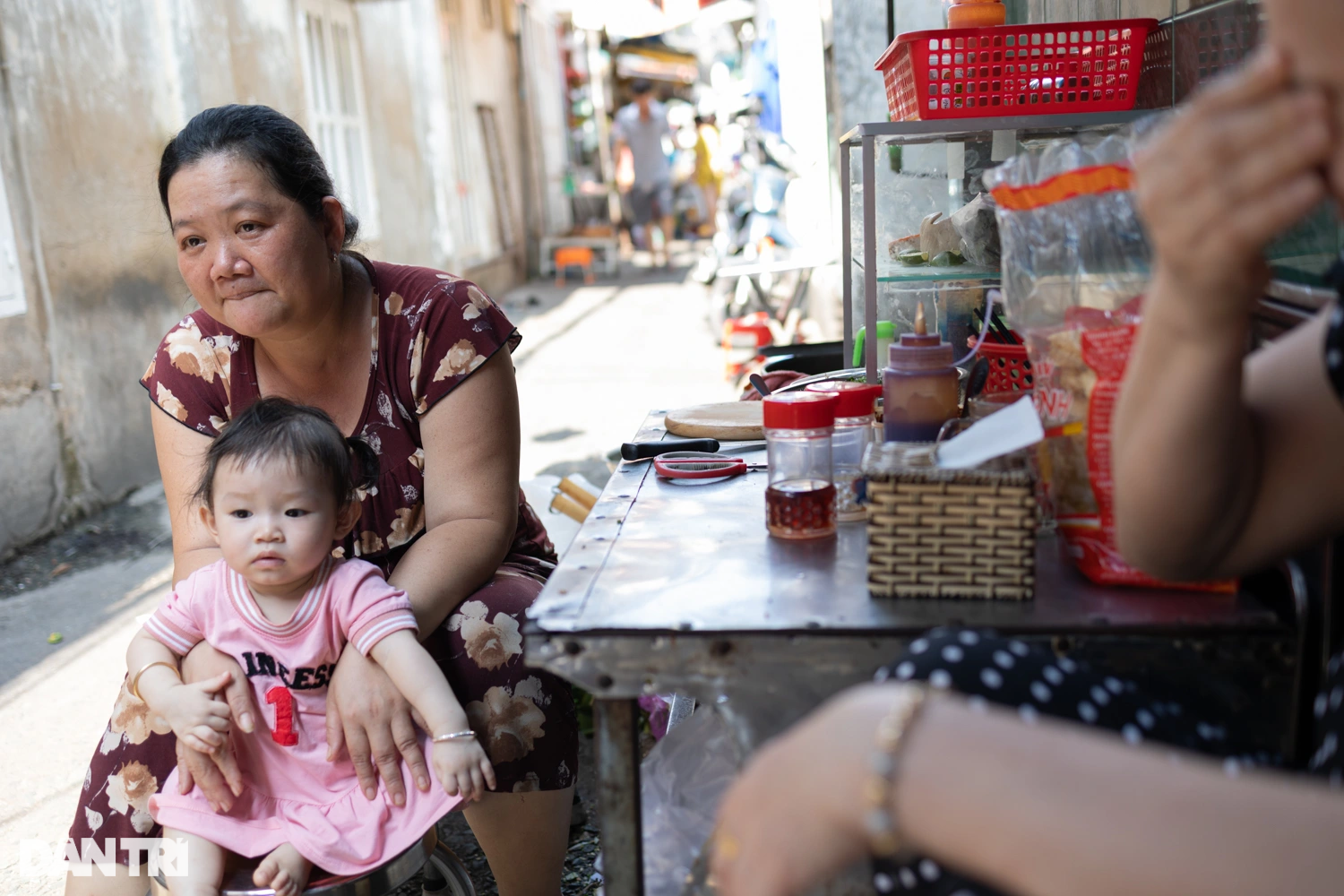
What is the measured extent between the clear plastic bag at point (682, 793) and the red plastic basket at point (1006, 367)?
0.78 m

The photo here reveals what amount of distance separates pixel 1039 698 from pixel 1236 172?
1.62 feet

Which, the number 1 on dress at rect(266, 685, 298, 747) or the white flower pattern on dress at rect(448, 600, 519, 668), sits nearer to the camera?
the number 1 on dress at rect(266, 685, 298, 747)

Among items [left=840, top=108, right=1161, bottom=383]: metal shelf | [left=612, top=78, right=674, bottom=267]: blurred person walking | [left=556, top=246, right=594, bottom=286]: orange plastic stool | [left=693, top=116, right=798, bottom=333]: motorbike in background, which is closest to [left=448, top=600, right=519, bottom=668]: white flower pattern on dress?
[left=840, top=108, right=1161, bottom=383]: metal shelf

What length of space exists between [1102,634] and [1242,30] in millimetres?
1107

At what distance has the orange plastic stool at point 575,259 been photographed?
13656 mm

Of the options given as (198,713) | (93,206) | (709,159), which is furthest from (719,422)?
(709,159)

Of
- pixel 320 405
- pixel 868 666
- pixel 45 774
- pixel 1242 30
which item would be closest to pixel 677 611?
pixel 868 666

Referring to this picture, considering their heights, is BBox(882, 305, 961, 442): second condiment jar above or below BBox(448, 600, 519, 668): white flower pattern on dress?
above

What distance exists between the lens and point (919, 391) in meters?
1.62

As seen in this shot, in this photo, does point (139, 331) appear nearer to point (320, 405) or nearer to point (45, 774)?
point (45, 774)

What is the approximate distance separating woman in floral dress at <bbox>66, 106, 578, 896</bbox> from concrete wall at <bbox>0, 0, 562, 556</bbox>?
231 cm

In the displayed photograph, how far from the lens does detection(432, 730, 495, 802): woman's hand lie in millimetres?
1677

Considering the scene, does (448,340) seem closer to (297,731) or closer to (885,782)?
(297,731)

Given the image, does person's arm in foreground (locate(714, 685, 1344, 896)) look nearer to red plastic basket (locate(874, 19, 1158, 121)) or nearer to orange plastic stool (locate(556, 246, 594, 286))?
red plastic basket (locate(874, 19, 1158, 121))
